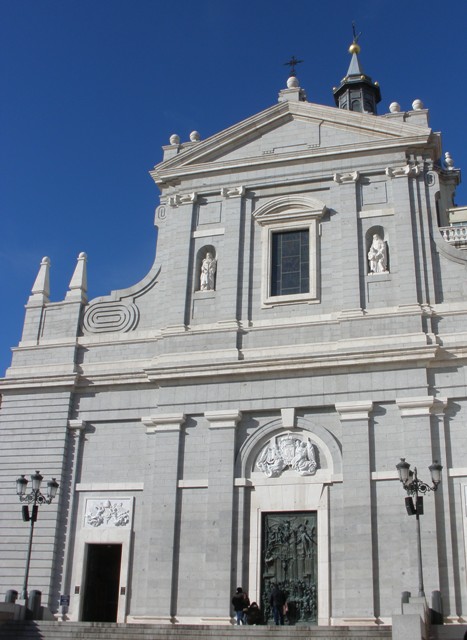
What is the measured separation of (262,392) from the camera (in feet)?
76.0

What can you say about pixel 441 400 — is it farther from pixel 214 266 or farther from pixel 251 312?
pixel 214 266

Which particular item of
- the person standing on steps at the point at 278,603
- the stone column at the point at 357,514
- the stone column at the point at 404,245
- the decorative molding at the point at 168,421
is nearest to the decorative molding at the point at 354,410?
the stone column at the point at 357,514

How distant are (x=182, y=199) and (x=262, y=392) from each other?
286 inches

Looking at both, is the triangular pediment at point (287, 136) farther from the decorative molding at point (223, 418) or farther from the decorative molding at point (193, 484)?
the decorative molding at point (193, 484)

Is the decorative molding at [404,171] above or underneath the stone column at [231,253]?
above

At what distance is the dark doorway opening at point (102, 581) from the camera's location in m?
22.8

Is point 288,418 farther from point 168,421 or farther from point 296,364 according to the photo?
point 168,421

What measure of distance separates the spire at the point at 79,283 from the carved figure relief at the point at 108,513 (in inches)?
260

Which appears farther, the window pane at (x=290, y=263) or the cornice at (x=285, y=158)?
the cornice at (x=285, y=158)

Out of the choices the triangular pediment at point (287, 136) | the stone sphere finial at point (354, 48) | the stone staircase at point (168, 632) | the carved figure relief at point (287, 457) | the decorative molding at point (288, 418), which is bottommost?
the stone staircase at point (168, 632)

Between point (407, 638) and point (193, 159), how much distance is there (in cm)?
1647

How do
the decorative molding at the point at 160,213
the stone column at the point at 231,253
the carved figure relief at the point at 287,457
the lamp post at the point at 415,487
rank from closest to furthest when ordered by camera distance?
the lamp post at the point at 415,487 < the carved figure relief at the point at 287,457 < the stone column at the point at 231,253 < the decorative molding at the point at 160,213

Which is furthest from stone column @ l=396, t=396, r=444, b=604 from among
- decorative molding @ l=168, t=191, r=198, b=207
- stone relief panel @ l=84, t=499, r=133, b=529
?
decorative molding @ l=168, t=191, r=198, b=207

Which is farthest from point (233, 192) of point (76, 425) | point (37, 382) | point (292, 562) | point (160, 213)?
point (292, 562)
